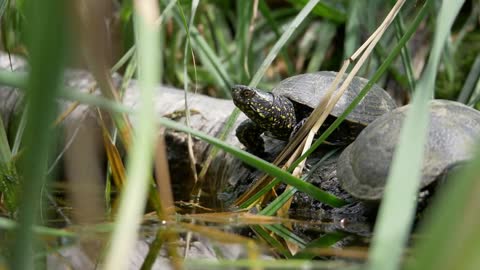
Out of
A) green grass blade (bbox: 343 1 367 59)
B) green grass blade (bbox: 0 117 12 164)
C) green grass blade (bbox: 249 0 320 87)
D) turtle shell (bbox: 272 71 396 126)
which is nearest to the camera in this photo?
green grass blade (bbox: 0 117 12 164)

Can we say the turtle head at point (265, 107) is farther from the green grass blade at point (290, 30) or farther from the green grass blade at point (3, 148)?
the green grass blade at point (3, 148)

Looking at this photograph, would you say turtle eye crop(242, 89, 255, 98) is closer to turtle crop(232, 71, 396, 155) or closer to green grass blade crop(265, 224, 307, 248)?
turtle crop(232, 71, 396, 155)

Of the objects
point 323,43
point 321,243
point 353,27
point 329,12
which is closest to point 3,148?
point 321,243

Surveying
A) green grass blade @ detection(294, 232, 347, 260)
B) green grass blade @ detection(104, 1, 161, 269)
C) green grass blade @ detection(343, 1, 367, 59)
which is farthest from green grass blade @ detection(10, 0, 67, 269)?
green grass blade @ detection(343, 1, 367, 59)

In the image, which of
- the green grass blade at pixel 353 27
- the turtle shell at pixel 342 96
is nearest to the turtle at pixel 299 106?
the turtle shell at pixel 342 96

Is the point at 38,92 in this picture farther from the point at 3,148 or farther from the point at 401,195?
the point at 3,148

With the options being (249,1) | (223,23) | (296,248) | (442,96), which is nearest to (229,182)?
(249,1)

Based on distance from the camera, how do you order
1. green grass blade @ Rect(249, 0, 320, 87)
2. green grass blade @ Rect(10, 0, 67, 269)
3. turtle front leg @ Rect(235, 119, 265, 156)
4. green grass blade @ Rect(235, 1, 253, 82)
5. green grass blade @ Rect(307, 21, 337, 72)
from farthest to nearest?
green grass blade @ Rect(307, 21, 337, 72) → green grass blade @ Rect(235, 1, 253, 82) → turtle front leg @ Rect(235, 119, 265, 156) → green grass blade @ Rect(249, 0, 320, 87) → green grass blade @ Rect(10, 0, 67, 269)
